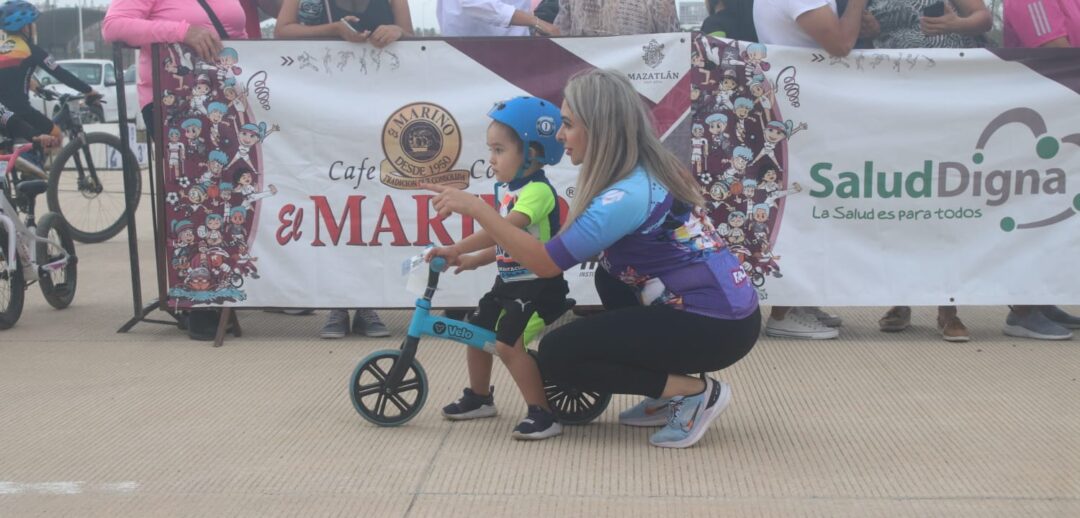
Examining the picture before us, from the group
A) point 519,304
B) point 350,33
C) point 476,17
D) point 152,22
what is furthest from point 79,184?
point 519,304

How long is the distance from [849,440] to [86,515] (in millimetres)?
2589

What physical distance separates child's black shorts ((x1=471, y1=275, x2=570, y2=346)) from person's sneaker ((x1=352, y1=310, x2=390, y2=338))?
191cm

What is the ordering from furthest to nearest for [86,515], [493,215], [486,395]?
[486,395] → [493,215] → [86,515]

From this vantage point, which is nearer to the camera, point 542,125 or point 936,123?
point 542,125

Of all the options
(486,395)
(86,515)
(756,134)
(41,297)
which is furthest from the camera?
(41,297)

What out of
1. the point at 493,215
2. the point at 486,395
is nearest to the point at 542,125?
the point at 493,215

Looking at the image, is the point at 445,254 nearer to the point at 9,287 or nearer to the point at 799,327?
the point at 799,327

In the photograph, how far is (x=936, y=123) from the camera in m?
6.18

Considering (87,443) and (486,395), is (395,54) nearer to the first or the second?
(486,395)

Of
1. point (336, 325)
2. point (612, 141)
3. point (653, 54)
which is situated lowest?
point (336, 325)

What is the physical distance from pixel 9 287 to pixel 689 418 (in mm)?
4049

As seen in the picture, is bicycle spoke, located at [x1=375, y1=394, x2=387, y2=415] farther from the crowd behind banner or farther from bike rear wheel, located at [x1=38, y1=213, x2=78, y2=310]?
bike rear wheel, located at [x1=38, y1=213, x2=78, y2=310]

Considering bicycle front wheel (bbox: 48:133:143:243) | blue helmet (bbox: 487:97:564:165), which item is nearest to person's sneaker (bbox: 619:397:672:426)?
blue helmet (bbox: 487:97:564:165)

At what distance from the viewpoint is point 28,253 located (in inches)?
269
